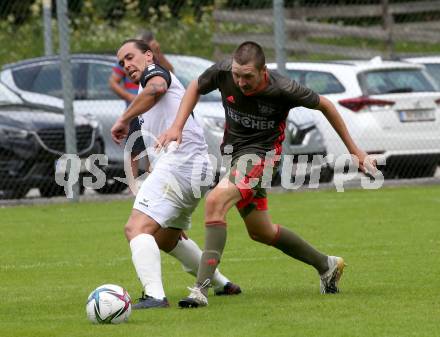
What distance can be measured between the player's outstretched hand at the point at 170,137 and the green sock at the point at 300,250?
121 centimetres

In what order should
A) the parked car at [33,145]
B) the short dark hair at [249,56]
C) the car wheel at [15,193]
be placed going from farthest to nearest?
the car wheel at [15,193]
the parked car at [33,145]
the short dark hair at [249,56]

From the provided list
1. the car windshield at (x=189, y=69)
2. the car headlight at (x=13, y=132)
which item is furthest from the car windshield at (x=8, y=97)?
the car windshield at (x=189, y=69)

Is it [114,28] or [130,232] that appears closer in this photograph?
[130,232]

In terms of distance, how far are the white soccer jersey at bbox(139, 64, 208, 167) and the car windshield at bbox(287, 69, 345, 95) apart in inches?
365

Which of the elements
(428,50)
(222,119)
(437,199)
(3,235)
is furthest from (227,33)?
(3,235)

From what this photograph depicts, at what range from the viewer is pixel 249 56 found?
8.30 metres

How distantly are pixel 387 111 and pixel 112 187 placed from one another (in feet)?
12.7

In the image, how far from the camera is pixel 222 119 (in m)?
17.3

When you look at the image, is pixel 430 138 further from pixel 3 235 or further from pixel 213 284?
pixel 213 284

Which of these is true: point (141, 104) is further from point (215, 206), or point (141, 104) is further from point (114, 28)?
point (114, 28)

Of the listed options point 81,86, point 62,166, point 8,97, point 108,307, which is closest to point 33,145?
point 62,166

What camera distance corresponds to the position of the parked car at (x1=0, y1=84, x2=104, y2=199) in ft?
53.6

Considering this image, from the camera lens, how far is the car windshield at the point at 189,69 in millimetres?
17688

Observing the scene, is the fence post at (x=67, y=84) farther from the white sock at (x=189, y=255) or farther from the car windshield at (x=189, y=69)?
the white sock at (x=189, y=255)
